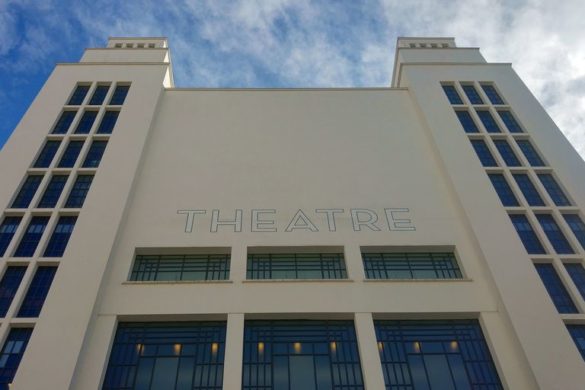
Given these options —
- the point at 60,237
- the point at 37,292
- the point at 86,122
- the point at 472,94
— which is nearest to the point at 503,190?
the point at 472,94

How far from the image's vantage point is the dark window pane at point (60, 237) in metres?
20.2

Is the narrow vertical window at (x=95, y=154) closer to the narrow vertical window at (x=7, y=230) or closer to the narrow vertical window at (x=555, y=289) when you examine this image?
the narrow vertical window at (x=7, y=230)

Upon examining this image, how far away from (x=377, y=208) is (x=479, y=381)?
9.00 m

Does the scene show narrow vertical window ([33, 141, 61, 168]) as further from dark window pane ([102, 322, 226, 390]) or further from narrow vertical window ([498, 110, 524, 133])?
narrow vertical window ([498, 110, 524, 133])

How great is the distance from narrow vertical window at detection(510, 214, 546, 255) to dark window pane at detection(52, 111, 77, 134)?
1004 inches

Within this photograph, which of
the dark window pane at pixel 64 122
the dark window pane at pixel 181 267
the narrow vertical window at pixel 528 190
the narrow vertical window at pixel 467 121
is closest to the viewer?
the dark window pane at pixel 181 267

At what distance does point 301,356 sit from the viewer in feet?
57.7

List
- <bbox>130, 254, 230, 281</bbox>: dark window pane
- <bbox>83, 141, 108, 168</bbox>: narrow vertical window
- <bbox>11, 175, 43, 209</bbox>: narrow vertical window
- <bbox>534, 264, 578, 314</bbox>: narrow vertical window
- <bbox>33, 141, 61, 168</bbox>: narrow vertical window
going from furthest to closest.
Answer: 1. <bbox>83, 141, 108, 168</bbox>: narrow vertical window
2. <bbox>33, 141, 61, 168</bbox>: narrow vertical window
3. <bbox>11, 175, 43, 209</bbox>: narrow vertical window
4. <bbox>130, 254, 230, 281</bbox>: dark window pane
5. <bbox>534, 264, 578, 314</bbox>: narrow vertical window

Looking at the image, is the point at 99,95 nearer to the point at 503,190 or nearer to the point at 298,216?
the point at 298,216

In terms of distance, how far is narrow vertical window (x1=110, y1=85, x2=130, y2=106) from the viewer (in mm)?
28297

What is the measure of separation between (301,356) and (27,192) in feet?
53.5

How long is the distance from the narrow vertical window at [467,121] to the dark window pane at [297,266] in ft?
40.6

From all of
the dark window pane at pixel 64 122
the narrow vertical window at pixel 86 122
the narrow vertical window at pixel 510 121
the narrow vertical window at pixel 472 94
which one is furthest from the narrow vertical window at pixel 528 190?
the dark window pane at pixel 64 122

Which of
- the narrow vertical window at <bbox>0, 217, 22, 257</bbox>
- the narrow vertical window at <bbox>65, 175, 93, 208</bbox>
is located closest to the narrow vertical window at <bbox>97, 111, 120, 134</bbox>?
the narrow vertical window at <bbox>65, 175, 93, 208</bbox>
